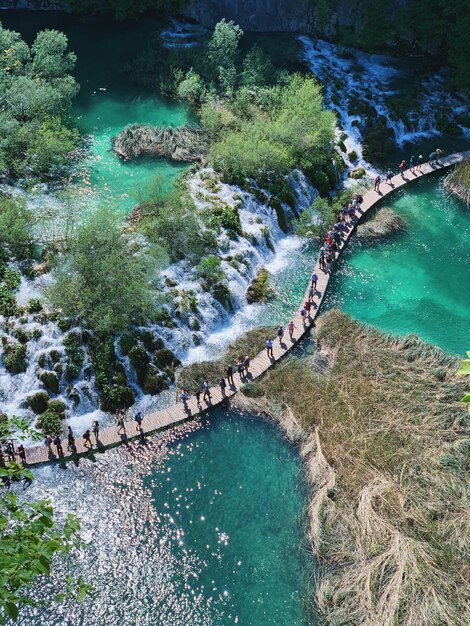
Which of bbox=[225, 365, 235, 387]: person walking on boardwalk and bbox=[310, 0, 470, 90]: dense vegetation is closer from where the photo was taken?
bbox=[225, 365, 235, 387]: person walking on boardwalk

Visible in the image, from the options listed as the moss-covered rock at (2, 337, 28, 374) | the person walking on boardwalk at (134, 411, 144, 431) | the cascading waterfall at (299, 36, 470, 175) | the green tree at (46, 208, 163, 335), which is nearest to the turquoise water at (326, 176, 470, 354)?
the cascading waterfall at (299, 36, 470, 175)

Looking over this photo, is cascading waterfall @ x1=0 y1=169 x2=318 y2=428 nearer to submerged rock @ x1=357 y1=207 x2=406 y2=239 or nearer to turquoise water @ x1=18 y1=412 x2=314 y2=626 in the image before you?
turquoise water @ x1=18 y1=412 x2=314 y2=626

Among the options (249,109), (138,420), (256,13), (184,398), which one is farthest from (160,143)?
(256,13)

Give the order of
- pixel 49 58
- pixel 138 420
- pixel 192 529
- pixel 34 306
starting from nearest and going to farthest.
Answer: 1. pixel 192 529
2. pixel 138 420
3. pixel 34 306
4. pixel 49 58

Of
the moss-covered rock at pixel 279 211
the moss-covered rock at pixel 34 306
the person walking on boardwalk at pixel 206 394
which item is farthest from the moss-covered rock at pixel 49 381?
the moss-covered rock at pixel 279 211

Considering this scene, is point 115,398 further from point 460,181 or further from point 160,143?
point 460,181

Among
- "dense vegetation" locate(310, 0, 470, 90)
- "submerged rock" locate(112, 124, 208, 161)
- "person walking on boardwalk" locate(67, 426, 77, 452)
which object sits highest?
"dense vegetation" locate(310, 0, 470, 90)

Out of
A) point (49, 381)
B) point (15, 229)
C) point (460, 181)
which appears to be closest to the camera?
point (49, 381)

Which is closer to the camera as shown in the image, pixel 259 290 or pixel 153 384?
pixel 153 384
